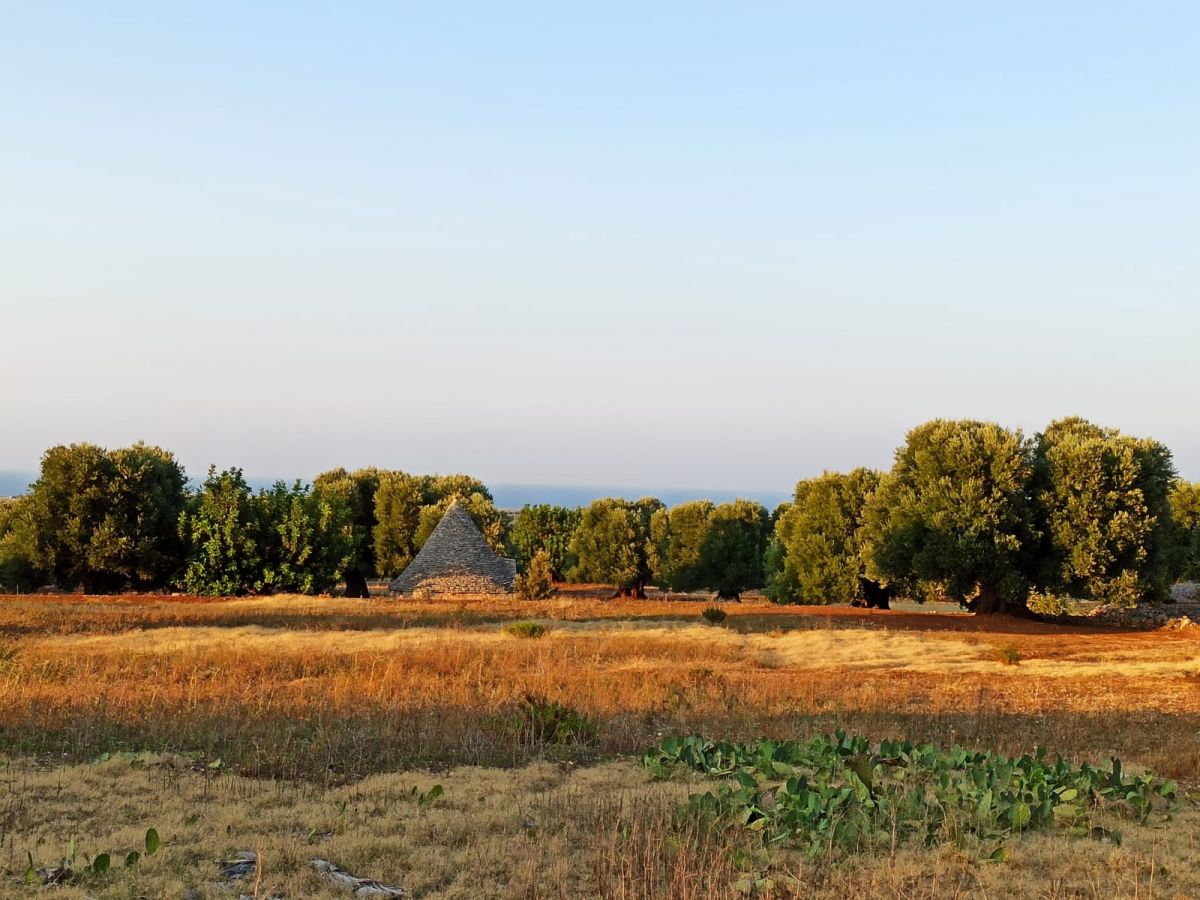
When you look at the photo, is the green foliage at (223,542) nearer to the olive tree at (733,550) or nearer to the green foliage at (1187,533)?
the olive tree at (733,550)

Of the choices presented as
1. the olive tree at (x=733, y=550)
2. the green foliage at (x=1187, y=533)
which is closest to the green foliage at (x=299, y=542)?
the olive tree at (x=733, y=550)

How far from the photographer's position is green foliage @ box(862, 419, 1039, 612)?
34.5 meters

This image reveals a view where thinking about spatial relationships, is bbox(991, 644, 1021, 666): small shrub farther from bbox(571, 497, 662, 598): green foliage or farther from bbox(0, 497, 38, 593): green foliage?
bbox(0, 497, 38, 593): green foliage

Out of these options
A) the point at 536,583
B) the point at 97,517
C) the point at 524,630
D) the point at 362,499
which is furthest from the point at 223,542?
the point at 524,630

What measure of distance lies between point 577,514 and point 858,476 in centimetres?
2895

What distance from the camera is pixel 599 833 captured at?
7.72 metres

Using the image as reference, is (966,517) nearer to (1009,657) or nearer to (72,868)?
(1009,657)

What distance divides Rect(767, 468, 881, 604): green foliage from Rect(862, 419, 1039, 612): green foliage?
11.1 m

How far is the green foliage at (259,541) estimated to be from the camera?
43.8 meters

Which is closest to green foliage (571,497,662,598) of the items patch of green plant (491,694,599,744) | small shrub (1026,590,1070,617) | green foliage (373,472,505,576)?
green foliage (373,472,505,576)

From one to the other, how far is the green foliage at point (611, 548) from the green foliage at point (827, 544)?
1628cm

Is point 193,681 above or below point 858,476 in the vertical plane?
below

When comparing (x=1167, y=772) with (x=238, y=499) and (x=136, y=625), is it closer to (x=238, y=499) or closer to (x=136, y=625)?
(x=136, y=625)

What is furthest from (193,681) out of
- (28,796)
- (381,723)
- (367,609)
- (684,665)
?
(367,609)
